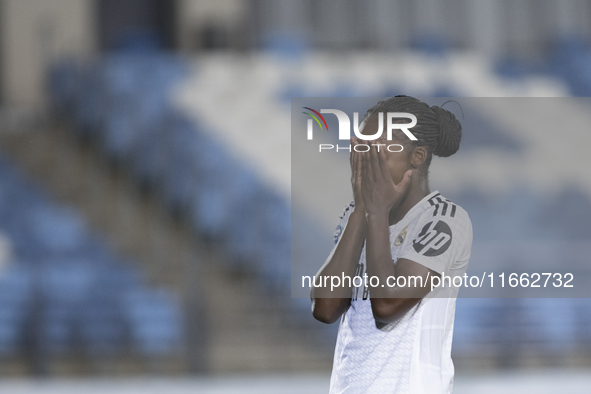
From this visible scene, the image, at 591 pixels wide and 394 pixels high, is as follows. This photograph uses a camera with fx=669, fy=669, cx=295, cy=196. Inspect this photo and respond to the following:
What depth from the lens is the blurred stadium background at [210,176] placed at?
12.0 feet

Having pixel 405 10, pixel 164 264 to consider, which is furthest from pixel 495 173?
pixel 405 10

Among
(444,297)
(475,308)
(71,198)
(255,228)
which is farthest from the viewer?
(71,198)

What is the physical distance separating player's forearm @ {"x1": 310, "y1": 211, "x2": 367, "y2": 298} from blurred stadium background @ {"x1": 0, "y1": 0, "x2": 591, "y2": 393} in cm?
65

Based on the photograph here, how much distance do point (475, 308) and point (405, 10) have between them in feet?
10.8

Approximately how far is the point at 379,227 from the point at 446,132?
7.5 inches

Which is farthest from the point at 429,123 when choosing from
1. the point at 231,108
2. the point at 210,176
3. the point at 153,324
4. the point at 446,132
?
the point at 231,108

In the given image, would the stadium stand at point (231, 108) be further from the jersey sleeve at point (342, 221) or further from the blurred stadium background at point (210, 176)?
the jersey sleeve at point (342, 221)

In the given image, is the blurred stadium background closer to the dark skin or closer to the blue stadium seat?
the blue stadium seat

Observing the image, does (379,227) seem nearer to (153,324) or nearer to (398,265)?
(398,265)

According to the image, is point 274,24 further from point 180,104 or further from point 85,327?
point 85,327

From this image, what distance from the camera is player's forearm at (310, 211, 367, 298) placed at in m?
0.97

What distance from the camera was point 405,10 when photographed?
591 cm

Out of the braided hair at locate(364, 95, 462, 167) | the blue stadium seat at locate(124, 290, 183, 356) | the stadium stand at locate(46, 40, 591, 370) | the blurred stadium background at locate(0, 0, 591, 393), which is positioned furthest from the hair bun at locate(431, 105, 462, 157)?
the blue stadium seat at locate(124, 290, 183, 356)

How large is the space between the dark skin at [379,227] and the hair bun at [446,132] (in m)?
0.03
